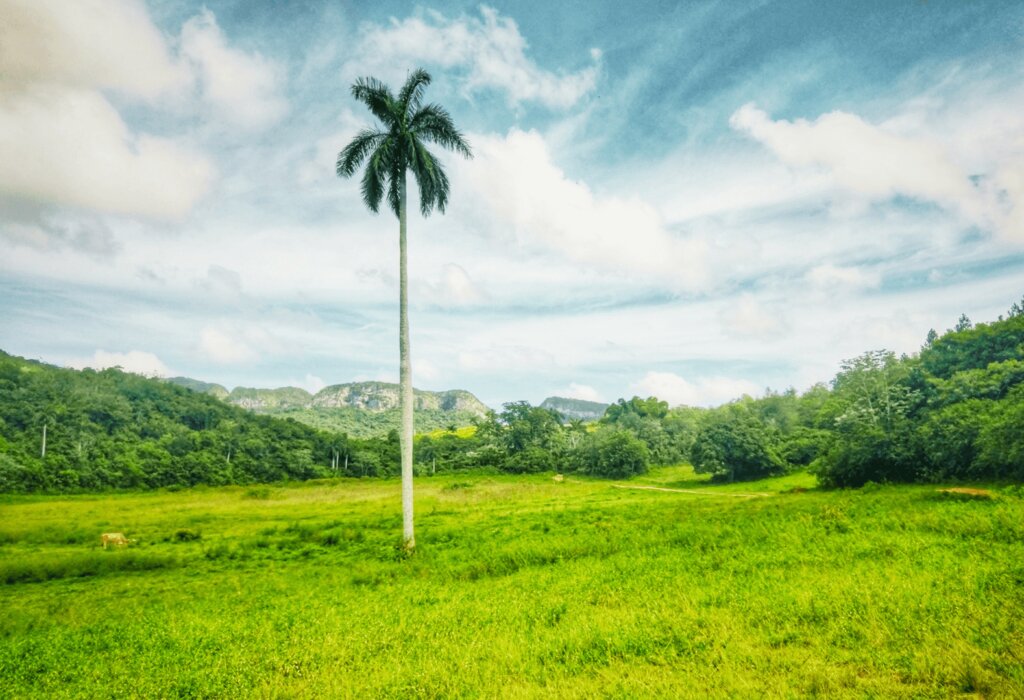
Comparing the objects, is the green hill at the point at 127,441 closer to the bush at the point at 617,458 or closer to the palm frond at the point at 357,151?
the bush at the point at 617,458

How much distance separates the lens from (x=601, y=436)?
75500 millimetres

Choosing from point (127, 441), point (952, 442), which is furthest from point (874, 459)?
point (127, 441)

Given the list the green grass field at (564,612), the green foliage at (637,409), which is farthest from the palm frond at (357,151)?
the green foliage at (637,409)

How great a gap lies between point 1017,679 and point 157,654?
11.9 m

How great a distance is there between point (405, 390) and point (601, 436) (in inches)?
2396

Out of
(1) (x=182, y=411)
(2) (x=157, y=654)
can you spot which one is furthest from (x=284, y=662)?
(1) (x=182, y=411)

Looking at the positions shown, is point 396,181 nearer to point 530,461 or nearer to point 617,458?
point 617,458

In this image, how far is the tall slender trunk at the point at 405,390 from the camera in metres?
17.9

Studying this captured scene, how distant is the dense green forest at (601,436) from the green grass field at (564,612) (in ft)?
42.8

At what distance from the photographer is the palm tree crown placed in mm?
19625

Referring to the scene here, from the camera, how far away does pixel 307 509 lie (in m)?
35.6

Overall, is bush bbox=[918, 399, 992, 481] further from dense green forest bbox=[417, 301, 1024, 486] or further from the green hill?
the green hill

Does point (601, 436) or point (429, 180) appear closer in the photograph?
point (429, 180)

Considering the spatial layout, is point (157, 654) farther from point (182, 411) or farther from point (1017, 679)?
point (182, 411)
